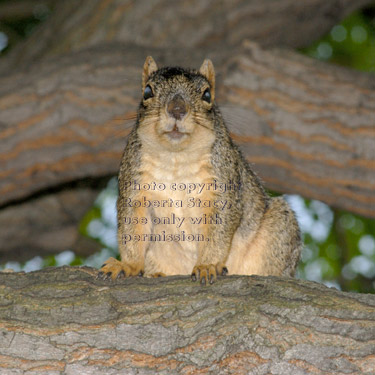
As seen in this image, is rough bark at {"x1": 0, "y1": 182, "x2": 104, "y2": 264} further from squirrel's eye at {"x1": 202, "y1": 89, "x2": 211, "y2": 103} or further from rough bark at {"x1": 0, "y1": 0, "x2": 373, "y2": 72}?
squirrel's eye at {"x1": 202, "y1": 89, "x2": 211, "y2": 103}

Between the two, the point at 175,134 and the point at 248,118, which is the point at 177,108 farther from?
the point at 248,118

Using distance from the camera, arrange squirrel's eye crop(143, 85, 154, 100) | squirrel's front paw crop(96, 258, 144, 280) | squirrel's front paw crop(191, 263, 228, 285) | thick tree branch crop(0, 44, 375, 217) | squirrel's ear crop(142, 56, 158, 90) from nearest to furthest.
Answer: squirrel's front paw crop(191, 263, 228, 285) → squirrel's front paw crop(96, 258, 144, 280) → squirrel's eye crop(143, 85, 154, 100) → squirrel's ear crop(142, 56, 158, 90) → thick tree branch crop(0, 44, 375, 217)

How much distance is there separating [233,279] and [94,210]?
16.2ft

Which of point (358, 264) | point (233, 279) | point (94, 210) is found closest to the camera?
point (233, 279)

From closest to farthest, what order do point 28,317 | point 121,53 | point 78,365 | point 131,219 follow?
point 78,365, point 28,317, point 131,219, point 121,53

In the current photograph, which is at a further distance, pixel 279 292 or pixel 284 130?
pixel 284 130

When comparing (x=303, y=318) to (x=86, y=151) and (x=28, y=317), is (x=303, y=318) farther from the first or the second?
(x=86, y=151)

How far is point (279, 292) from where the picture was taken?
10.4 feet

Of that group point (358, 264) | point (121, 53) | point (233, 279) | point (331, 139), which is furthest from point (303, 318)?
point (358, 264)

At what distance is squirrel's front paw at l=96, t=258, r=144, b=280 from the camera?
11.8 feet

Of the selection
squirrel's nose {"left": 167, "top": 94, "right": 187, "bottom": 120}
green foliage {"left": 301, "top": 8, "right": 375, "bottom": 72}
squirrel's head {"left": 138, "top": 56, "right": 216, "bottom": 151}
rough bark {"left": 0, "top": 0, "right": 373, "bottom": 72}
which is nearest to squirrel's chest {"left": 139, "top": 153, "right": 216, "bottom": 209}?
squirrel's head {"left": 138, "top": 56, "right": 216, "bottom": 151}

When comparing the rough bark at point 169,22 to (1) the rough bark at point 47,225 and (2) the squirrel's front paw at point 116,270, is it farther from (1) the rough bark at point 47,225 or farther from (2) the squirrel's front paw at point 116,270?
(2) the squirrel's front paw at point 116,270

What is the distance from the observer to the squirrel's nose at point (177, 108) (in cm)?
374

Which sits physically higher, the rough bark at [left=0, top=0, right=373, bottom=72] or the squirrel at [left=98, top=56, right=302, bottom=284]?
the rough bark at [left=0, top=0, right=373, bottom=72]
